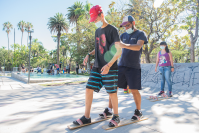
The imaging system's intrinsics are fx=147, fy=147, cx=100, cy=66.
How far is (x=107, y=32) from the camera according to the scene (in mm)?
2459

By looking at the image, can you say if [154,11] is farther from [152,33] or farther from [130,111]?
[130,111]

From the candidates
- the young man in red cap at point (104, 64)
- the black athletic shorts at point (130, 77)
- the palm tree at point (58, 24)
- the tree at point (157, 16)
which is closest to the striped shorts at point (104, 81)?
the young man in red cap at point (104, 64)

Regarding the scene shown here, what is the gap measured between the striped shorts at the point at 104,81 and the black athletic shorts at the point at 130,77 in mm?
402

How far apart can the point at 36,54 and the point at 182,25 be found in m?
56.9

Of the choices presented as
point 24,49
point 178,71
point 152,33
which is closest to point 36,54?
point 24,49

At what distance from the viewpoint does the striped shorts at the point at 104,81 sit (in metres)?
2.44

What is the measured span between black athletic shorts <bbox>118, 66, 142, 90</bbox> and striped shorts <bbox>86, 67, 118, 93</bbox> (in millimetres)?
402

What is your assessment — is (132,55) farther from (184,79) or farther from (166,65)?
(184,79)

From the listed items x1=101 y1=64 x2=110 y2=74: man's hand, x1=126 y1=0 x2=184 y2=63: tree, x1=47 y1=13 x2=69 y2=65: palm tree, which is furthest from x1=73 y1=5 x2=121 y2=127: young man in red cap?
x1=47 y1=13 x2=69 y2=65: palm tree

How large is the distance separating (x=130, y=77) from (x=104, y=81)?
59 centimetres

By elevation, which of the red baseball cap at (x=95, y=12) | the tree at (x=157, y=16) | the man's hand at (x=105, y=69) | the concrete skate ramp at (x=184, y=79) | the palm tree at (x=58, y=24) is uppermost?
the palm tree at (x=58, y=24)

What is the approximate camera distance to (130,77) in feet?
9.13

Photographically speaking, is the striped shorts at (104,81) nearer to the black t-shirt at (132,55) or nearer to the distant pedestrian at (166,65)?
the black t-shirt at (132,55)

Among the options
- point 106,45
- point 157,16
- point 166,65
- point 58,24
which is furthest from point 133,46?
point 58,24
